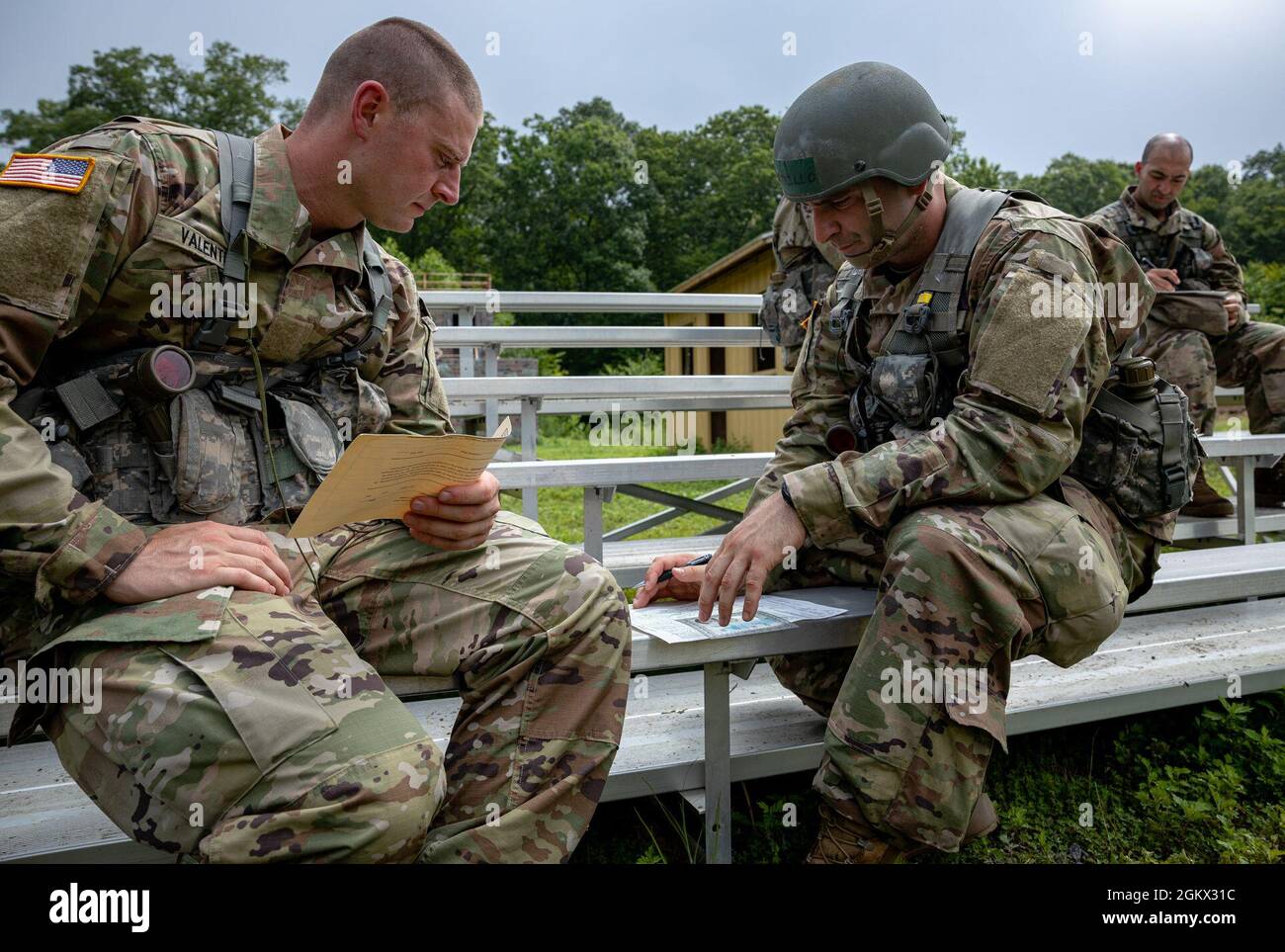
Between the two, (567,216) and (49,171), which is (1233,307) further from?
(567,216)

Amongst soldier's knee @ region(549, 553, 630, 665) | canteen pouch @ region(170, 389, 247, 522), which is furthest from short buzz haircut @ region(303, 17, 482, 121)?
soldier's knee @ region(549, 553, 630, 665)

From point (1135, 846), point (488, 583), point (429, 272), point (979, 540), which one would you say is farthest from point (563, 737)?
point (429, 272)

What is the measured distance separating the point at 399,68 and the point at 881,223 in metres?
1.07

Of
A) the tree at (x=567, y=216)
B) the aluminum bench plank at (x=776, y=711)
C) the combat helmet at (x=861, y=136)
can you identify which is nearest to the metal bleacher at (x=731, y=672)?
the aluminum bench plank at (x=776, y=711)

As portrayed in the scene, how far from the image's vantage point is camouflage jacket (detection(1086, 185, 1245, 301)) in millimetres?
5141

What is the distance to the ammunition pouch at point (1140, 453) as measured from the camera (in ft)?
7.27

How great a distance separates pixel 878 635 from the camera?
188cm

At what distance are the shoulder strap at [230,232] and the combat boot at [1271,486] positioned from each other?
509cm

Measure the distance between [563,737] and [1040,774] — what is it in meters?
1.63

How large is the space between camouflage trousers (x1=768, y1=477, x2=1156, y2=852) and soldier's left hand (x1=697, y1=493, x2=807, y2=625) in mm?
206

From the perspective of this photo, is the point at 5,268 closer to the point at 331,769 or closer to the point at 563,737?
the point at 331,769

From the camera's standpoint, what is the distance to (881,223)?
2.25 meters

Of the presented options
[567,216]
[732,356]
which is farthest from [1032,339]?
[567,216]

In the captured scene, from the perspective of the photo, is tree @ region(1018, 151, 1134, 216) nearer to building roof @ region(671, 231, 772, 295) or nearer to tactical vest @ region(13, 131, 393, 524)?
building roof @ region(671, 231, 772, 295)
